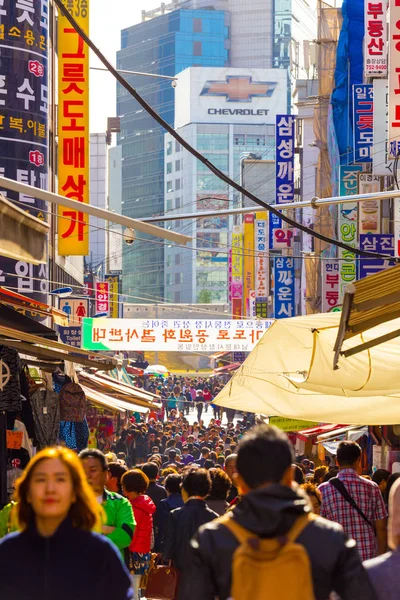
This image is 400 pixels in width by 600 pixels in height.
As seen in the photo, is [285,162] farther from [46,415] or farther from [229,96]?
[229,96]

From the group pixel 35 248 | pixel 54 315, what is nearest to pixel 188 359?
pixel 54 315

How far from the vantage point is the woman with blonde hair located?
380cm

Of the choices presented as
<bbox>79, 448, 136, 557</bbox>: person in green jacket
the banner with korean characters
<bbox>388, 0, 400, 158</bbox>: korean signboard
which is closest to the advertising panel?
the banner with korean characters

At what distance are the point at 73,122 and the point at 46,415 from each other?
9.45m

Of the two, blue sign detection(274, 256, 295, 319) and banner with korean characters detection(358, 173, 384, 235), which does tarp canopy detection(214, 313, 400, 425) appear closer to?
banner with korean characters detection(358, 173, 384, 235)

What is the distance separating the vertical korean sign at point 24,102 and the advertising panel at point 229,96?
162 m

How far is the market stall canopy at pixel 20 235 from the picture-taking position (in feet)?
21.5

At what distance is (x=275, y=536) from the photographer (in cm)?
358

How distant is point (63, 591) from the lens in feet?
12.5

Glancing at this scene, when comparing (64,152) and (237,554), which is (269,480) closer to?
(237,554)

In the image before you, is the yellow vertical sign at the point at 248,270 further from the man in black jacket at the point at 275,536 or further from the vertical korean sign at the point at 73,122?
the man in black jacket at the point at 275,536

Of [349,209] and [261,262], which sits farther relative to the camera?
[261,262]

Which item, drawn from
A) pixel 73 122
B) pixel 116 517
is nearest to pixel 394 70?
pixel 73 122

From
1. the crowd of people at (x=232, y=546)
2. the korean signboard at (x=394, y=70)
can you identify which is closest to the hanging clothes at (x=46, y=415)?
the korean signboard at (x=394, y=70)
